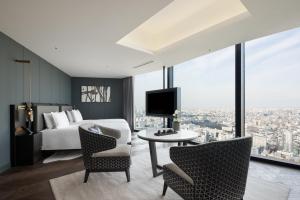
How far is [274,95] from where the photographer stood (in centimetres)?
325

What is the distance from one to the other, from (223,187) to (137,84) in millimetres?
5742

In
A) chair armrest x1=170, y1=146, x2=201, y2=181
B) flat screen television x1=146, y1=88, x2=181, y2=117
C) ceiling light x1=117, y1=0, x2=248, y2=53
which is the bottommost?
chair armrest x1=170, y1=146, x2=201, y2=181

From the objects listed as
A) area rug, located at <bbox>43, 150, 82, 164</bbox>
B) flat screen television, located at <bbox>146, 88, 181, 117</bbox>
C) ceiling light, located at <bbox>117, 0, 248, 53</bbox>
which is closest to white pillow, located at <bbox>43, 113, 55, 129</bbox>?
area rug, located at <bbox>43, 150, 82, 164</bbox>

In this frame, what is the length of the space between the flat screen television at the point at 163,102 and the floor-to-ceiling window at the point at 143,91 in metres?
1.97

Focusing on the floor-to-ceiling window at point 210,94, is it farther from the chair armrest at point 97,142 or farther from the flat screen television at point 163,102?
the chair armrest at point 97,142

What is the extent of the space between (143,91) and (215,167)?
5.35 meters

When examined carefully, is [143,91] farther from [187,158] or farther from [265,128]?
[187,158]

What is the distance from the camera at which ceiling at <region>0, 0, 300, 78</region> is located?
6.75 ft

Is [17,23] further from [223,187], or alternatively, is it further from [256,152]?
[256,152]

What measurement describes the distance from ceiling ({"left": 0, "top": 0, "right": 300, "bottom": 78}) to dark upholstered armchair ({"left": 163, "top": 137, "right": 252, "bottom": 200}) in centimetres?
165

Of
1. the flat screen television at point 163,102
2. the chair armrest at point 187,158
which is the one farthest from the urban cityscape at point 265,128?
the chair armrest at point 187,158

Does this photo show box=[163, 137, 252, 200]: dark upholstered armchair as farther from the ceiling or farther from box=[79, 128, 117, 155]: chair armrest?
the ceiling

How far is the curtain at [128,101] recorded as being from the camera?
7031 mm

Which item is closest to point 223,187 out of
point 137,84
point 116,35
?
point 116,35
